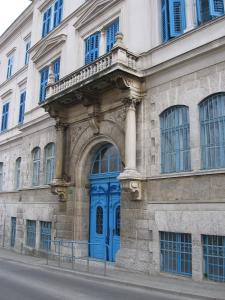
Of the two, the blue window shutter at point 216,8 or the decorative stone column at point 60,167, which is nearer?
the blue window shutter at point 216,8

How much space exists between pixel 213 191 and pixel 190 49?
4.54 meters

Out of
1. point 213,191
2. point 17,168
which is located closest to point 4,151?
point 17,168

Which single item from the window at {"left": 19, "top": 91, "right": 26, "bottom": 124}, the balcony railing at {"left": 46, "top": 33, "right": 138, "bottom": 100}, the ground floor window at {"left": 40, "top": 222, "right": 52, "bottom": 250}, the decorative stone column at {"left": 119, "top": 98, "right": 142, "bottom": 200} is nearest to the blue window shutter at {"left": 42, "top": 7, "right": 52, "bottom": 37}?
the window at {"left": 19, "top": 91, "right": 26, "bottom": 124}

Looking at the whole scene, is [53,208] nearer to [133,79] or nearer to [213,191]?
[133,79]

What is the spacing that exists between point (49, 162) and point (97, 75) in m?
5.98

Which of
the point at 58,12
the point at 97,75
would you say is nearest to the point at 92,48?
the point at 97,75

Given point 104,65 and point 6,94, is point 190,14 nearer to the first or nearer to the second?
point 104,65

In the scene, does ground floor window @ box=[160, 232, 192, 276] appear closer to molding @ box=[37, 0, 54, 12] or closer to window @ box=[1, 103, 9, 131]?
molding @ box=[37, 0, 54, 12]

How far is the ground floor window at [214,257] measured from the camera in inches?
352

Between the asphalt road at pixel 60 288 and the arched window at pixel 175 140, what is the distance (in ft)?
12.8

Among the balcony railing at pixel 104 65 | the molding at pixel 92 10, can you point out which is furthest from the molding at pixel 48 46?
the balcony railing at pixel 104 65

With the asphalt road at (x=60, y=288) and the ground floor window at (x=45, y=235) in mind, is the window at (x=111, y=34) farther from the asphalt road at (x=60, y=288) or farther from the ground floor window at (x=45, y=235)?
the asphalt road at (x=60, y=288)

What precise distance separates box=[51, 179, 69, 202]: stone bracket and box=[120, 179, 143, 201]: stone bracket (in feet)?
13.2

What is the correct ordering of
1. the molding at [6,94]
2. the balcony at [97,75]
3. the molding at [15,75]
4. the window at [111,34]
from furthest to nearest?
the molding at [6,94]
the molding at [15,75]
the window at [111,34]
the balcony at [97,75]
